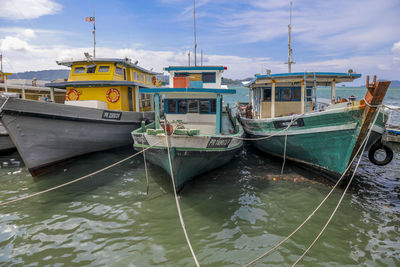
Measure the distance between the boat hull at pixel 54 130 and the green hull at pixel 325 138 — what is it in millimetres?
7976

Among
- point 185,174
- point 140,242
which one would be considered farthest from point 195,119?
point 140,242

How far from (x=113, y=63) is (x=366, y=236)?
13.1 metres

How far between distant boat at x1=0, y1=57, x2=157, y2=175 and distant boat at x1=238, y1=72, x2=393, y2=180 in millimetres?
7313

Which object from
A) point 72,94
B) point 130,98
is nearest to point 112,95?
point 130,98

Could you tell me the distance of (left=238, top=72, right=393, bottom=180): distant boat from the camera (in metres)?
7.17

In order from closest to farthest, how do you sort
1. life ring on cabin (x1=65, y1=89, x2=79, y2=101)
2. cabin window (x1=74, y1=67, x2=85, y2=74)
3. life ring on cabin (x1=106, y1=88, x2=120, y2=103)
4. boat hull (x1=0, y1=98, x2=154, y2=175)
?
1. boat hull (x1=0, y1=98, x2=154, y2=175)
2. life ring on cabin (x1=106, y1=88, x2=120, y2=103)
3. life ring on cabin (x1=65, y1=89, x2=79, y2=101)
4. cabin window (x1=74, y1=67, x2=85, y2=74)

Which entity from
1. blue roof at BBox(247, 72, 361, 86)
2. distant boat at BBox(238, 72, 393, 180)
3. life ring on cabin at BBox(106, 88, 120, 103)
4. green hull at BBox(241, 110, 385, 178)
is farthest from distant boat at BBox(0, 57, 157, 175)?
green hull at BBox(241, 110, 385, 178)

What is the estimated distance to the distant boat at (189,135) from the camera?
7.42 meters

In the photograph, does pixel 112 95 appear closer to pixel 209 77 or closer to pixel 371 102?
pixel 209 77

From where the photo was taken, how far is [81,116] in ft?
33.8

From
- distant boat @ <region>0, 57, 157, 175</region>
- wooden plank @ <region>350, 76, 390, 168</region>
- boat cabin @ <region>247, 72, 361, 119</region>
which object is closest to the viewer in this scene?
wooden plank @ <region>350, 76, 390, 168</region>

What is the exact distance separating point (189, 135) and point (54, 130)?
238 inches

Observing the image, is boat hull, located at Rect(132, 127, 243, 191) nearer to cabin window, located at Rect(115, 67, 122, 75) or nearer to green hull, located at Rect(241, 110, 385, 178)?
green hull, located at Rect(241, 110, 385, 178)

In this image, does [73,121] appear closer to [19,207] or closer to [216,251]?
[19,207]
